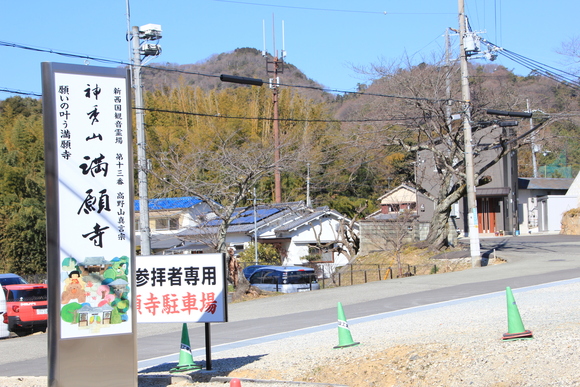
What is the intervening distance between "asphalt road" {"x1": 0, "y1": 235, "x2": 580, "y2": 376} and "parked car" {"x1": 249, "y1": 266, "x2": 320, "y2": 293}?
1.61m

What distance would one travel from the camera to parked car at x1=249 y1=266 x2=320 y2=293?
21922mm

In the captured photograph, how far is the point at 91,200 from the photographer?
712cm

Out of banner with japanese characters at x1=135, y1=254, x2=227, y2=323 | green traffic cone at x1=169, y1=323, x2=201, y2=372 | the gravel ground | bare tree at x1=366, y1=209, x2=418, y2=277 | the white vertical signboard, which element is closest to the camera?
the gravel ground

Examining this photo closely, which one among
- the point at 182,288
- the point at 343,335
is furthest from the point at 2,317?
the point at 343,335

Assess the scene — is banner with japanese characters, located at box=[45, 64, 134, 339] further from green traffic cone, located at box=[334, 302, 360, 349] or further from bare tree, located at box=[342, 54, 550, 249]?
bare tree, located at box=[342, 54, 550, 249]

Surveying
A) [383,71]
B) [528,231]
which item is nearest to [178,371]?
[383,71]

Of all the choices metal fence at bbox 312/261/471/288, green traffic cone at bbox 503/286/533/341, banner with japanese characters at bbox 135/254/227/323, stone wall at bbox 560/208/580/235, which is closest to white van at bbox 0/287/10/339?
banner with japanese characters at bbox 135/254/227/323

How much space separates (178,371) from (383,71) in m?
19.5

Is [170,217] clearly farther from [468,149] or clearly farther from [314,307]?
[314,307]

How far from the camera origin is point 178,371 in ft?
28.3

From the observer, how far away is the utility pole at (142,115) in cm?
1784

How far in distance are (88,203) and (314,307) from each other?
11108mm

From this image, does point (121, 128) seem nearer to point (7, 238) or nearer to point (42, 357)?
point (42, 357)

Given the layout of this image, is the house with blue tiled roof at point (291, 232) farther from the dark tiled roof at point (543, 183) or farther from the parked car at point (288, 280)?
the dark tiled roof at point (543, 183)
